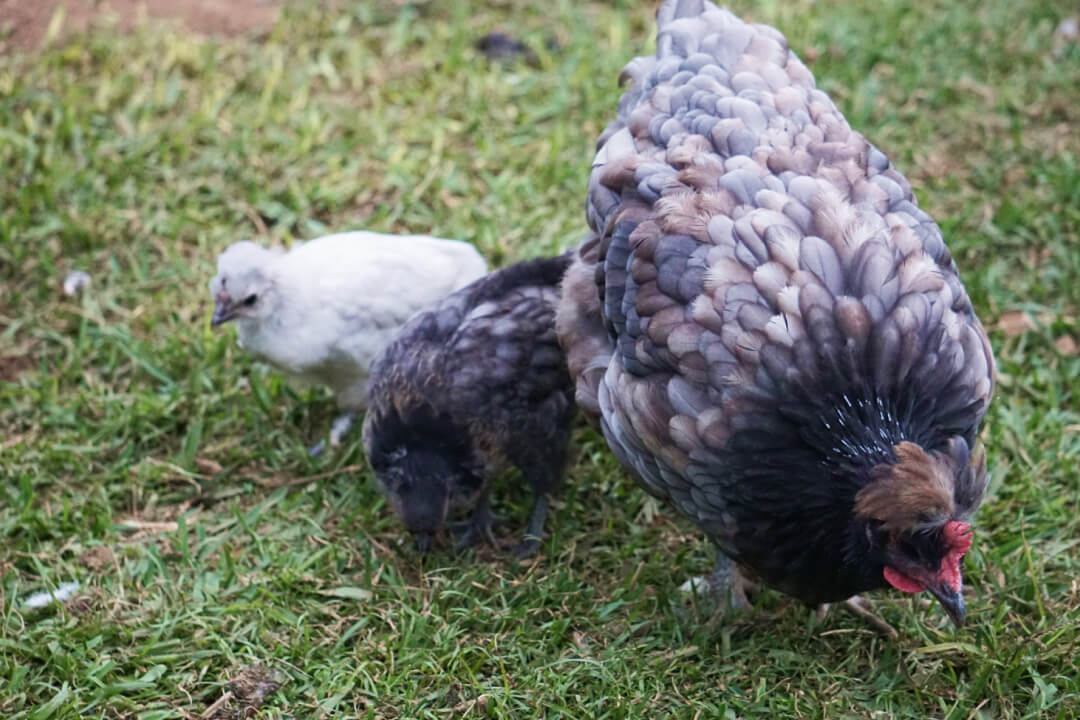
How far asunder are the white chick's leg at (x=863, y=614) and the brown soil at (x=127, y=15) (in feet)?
15.3

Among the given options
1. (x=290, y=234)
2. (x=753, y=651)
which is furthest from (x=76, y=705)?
(x=290, y=234)

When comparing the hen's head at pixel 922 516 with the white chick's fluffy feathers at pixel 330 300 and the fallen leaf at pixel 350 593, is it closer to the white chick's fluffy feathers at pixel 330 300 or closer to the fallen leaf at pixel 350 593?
the fallen leaf at pixel 350 593

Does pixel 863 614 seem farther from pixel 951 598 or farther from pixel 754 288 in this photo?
pixel 754 288

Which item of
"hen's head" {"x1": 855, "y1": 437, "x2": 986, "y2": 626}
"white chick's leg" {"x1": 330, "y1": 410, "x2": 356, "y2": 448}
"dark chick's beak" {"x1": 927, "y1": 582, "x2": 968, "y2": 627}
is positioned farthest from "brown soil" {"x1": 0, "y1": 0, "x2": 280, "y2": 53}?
"dark chick's beak" {"x1": 927, "y1": 582, "x2": 968, "y2": 627}

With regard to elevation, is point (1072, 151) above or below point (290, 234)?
above

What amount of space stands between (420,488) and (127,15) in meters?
4.13

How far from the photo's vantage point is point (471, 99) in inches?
245

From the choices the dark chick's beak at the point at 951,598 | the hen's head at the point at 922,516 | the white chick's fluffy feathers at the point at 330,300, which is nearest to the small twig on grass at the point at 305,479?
the white chick's fluffy feathers at the point at 330,300

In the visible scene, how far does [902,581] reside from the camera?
3.15m

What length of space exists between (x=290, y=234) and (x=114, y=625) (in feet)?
7.37

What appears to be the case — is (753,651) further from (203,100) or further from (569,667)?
(203,100)

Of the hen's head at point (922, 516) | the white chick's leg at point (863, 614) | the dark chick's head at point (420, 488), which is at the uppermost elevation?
the hen's head at point (922, 516)

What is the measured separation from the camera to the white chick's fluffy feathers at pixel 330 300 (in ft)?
15.0

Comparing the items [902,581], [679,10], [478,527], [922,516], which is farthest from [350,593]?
[679,10]
